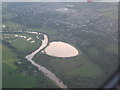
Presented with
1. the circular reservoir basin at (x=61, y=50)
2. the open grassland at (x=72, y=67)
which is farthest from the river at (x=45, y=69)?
the circular reservoir basin at (x=61, y=50)

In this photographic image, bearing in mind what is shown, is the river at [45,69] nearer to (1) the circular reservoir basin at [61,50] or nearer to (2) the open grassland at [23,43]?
(2) the open grassland at [23,43]

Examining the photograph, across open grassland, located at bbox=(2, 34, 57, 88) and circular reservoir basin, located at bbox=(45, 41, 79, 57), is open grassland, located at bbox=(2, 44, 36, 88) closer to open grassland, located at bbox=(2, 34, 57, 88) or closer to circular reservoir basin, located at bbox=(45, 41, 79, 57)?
open grassland, located at bbox=(2, 34, 57, 88)

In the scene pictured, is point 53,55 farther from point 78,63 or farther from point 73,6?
point 73,6

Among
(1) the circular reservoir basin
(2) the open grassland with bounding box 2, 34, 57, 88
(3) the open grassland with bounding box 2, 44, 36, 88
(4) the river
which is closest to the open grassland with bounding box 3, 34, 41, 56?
(2) the open grassland with bounding box 2, 34, 57, 88

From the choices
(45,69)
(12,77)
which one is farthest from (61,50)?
(12,77)

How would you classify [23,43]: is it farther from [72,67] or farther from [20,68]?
[72,67]

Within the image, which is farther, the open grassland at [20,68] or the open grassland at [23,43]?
the open grassland at [23,43]
